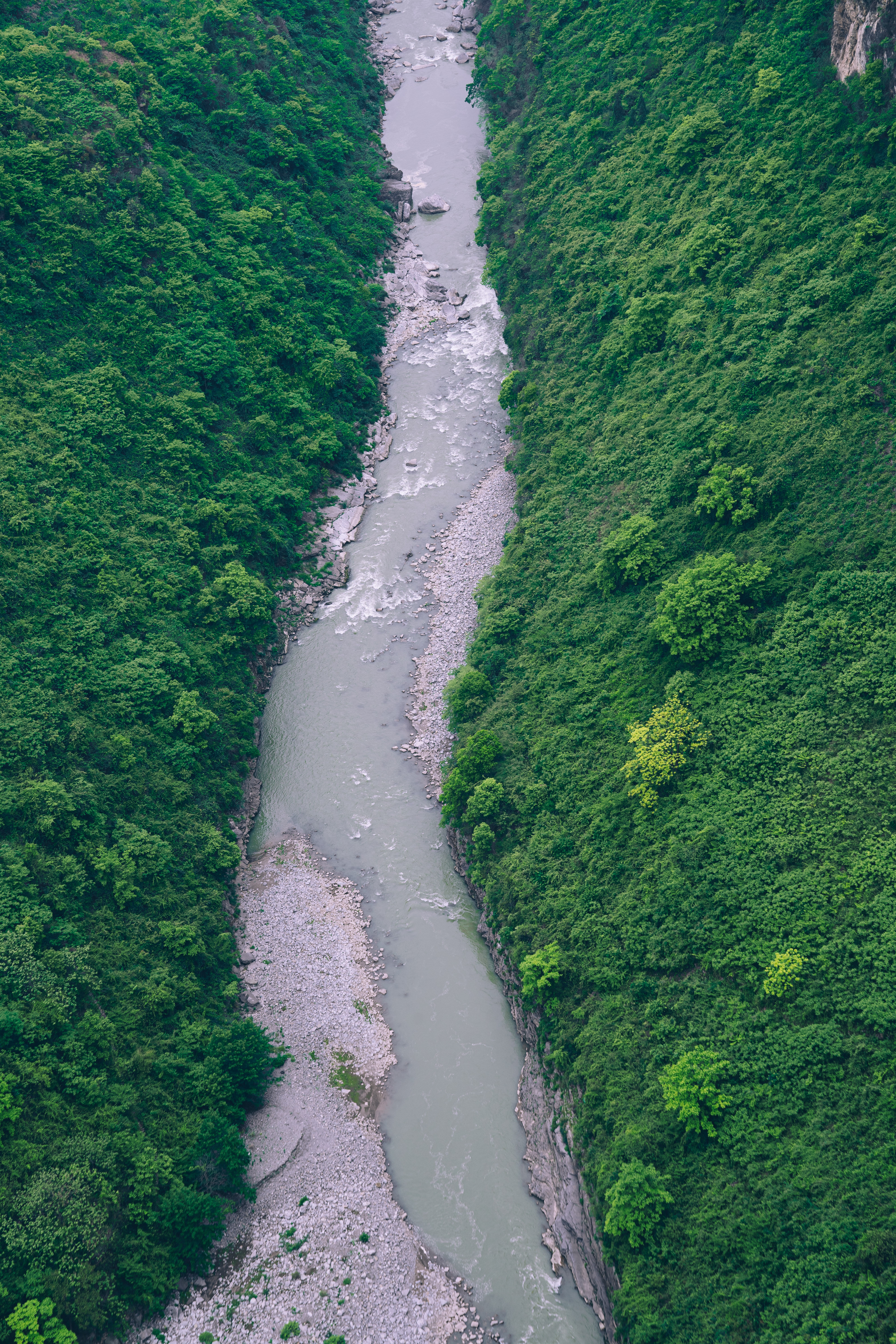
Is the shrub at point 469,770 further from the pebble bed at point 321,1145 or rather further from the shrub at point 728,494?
the shrub at point 728,494

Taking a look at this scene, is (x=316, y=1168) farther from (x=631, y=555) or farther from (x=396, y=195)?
(x=396, y=195)

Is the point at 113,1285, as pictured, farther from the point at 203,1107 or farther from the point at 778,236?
the point at 778,236

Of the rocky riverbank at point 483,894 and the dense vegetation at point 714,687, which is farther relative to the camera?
the rocky riverbank at point 483,894

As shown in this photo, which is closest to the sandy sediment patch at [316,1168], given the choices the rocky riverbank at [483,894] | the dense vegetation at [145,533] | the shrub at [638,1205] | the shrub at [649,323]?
the dense vegetation at [145,533]

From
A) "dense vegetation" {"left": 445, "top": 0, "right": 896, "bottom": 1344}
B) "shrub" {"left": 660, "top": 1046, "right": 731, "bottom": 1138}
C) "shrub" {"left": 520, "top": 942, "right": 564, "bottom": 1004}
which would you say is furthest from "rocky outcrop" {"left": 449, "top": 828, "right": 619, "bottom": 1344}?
"shrub" {"left": 660, "top": 1046, "right": 731, "bottom": 1138}

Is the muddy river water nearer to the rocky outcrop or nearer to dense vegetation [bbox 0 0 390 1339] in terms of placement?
the rocky outcrop

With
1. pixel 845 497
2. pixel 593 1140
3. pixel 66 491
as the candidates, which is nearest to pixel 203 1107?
pixel 593 1140
